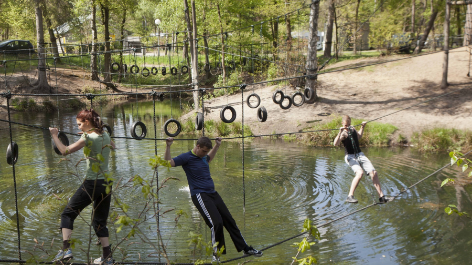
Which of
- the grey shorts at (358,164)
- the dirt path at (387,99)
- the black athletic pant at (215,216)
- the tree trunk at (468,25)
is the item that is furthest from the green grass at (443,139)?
the black athletic pant at (215,216)

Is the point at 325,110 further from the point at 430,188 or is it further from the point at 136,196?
the point at 136,196

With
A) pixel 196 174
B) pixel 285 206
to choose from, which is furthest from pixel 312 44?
pixel 196 174

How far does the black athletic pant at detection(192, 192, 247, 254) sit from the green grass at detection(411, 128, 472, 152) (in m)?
11.0

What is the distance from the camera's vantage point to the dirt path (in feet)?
54.0

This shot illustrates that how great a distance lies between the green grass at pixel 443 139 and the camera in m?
14.1

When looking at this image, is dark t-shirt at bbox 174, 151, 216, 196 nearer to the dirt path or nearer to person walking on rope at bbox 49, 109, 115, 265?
person walking on rope at bbox 49, 109, 115, 265

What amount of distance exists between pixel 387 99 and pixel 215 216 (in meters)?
15.5

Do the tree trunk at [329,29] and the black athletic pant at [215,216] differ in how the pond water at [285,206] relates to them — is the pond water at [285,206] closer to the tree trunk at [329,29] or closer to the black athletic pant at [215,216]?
the black athletic pant at [215,216]

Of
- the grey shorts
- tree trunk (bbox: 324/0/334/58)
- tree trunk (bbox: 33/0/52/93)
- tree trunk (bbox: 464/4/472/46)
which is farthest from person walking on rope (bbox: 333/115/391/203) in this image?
tree trunk (bbox: 33/0/52/93)

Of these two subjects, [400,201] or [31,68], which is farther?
[31,68]

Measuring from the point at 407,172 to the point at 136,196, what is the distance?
713cm

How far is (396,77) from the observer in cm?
2094

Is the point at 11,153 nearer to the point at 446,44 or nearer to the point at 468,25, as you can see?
the point at 446,44

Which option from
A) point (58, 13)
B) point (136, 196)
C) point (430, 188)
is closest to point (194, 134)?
point (136, 196)
